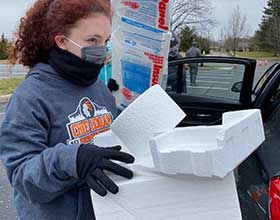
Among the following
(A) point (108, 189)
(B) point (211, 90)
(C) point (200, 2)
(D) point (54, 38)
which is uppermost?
(D) point (54, 38)

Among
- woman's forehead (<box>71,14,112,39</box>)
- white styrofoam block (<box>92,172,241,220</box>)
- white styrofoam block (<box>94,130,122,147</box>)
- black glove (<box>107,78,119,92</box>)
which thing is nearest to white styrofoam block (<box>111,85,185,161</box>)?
white styrofoam block (<box>94,130,122,147</box>)

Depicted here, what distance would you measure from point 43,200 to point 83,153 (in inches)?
9.3

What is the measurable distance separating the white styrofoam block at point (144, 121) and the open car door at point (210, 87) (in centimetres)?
196

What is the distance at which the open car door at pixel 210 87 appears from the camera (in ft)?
10.7

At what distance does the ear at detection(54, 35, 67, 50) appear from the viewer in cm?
137

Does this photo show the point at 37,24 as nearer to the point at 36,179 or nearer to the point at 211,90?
the point at 36,179

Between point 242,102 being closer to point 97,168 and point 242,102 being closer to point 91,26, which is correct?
point 91,26

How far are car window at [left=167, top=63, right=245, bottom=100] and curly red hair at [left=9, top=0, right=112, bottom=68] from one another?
213cm

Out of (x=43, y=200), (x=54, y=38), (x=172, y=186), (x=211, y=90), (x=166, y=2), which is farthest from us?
(x=211, y=90)

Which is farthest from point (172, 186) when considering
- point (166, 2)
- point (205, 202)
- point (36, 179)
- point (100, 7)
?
point (166, 2)

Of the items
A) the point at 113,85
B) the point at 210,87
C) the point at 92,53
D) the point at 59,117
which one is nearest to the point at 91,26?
the point at 92,53

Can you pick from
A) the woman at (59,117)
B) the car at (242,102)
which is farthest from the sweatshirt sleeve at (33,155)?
the car at (242,102)

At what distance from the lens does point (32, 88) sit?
4.33 feet

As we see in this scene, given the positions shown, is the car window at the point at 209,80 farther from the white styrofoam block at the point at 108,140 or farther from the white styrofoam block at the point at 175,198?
the white styrofoam block at the point at 175,198
